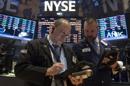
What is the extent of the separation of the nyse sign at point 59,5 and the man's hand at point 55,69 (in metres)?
2.99

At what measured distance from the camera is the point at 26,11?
5.75 metres

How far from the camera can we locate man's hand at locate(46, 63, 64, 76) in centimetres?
206

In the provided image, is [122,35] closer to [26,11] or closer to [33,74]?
[26,11]

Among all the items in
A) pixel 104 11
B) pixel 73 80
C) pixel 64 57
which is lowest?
pixel 73 80

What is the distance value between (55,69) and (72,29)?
276 centimetres

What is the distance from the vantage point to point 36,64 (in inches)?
90.3

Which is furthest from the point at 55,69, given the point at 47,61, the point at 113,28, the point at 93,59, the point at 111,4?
the point at 111,4

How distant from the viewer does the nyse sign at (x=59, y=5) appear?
16.4ft

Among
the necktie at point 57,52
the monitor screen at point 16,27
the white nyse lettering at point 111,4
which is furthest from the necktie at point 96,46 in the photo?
the white nyse lettering at point 111,4

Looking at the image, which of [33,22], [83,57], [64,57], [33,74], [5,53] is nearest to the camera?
[33,74]

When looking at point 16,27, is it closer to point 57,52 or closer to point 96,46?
point 96,46

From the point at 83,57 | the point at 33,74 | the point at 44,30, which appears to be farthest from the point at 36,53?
the point at 44,30

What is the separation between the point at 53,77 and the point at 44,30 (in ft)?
8.67

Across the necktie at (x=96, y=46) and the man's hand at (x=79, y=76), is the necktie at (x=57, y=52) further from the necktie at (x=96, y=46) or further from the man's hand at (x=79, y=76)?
the necktie at (x=96, y=46)
